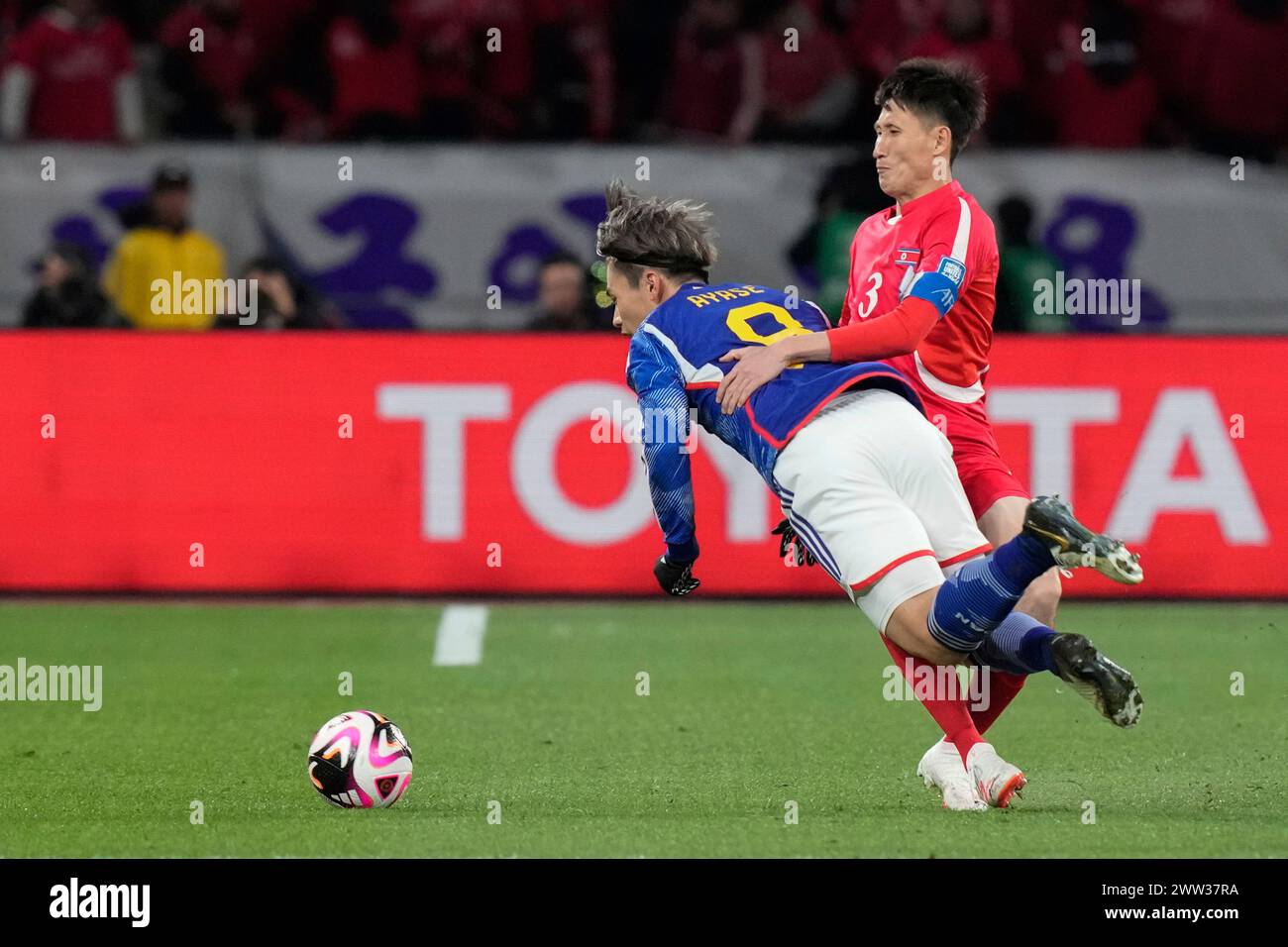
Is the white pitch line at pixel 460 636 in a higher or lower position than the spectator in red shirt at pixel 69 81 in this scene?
lower

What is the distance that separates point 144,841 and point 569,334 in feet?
19.8

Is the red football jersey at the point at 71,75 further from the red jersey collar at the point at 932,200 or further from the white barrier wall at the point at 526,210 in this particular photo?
the red jersey collar at the point at 932,200

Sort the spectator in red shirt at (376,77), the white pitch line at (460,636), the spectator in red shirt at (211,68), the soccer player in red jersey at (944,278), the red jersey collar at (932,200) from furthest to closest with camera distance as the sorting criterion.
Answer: the spectator in red shirt at (211,68) < the spectator in red shirt at (376,77) < the white pitch line at (460,636) < the red jersey collar at (932,200) < the soccer player in red jersey at (944,278)

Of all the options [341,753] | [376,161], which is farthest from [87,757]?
[376,161]

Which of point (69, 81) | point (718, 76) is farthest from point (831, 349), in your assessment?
point (69, 81)

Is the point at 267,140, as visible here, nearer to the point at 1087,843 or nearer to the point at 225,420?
the point at 225,420

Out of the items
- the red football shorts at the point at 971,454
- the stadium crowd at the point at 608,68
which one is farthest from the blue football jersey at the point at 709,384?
the stadium crowd at the point at 608,68

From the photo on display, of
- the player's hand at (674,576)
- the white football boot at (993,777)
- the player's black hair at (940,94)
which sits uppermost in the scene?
the player's black hair at (940,94)

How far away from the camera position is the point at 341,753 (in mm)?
6418

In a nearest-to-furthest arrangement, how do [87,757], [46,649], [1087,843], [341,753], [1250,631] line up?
[1087,843], [341,753], [87,757], [46,649], [1250,631]

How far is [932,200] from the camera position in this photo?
22.0 feet

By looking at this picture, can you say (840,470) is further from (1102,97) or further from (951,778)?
(1102,97)

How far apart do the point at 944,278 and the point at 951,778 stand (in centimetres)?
146

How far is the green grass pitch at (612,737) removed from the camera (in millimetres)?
5945
